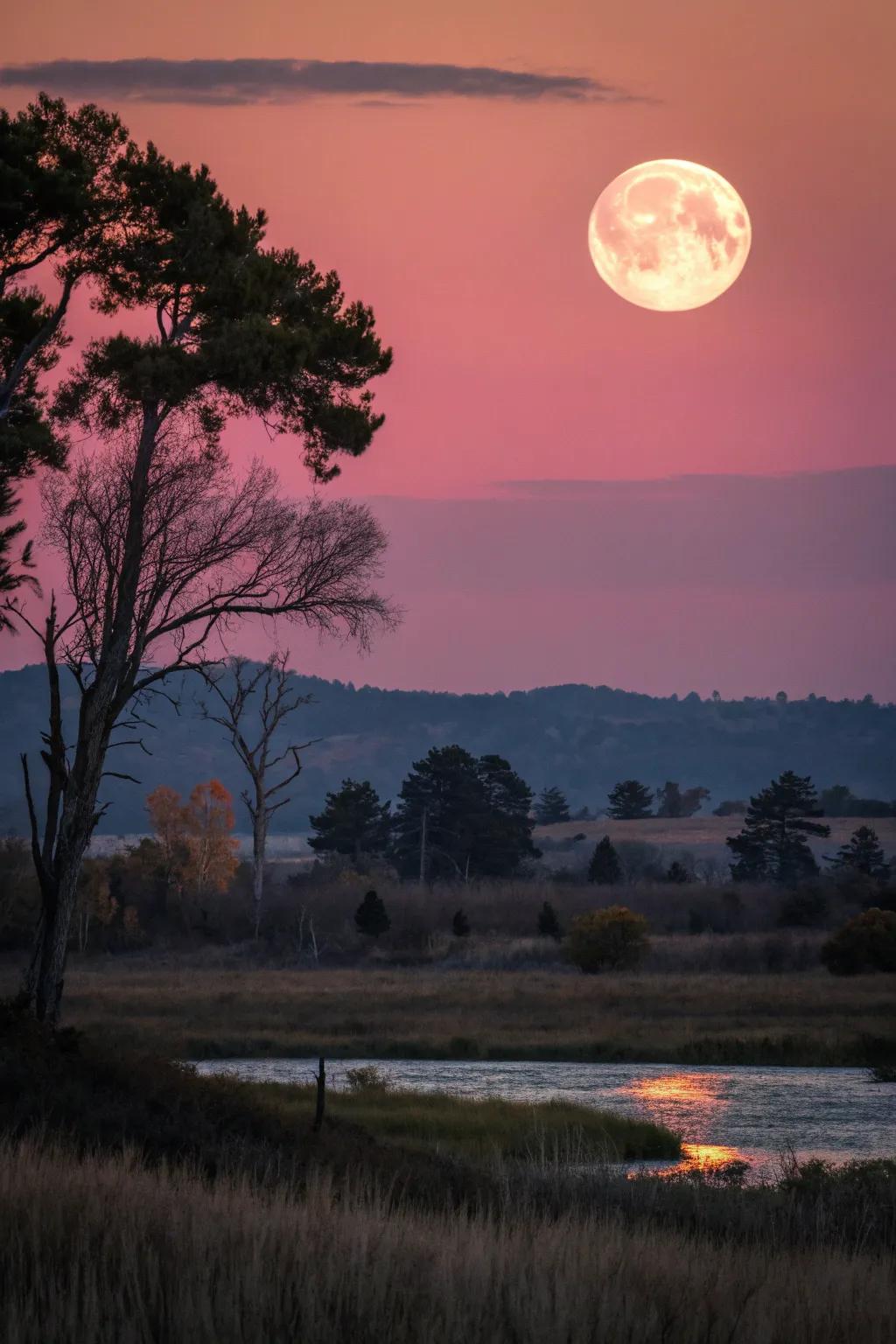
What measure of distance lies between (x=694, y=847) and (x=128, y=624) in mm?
135086

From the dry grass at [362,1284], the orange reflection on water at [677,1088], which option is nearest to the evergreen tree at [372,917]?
the orange reflection on water at [677,1088]

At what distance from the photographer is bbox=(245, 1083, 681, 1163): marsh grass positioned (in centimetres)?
2247

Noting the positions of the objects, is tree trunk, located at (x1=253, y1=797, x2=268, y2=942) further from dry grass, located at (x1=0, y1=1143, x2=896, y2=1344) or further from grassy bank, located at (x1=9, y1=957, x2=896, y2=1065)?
dry grass, located at (x1=0, y1=1143, x2=896, y2=1344)

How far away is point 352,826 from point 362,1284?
9731 centimetres

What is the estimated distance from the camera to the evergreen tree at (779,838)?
338ft

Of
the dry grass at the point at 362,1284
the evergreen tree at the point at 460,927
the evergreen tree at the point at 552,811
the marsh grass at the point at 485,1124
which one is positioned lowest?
the marsh grass at the point at 485,1124

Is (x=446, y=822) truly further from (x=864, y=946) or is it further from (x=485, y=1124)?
(x=485, y=1124)

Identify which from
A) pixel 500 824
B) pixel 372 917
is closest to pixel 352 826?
pixel 500 824

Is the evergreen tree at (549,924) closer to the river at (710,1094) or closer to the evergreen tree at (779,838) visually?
the river at (710,1094)

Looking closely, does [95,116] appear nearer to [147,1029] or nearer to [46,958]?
[46,958]

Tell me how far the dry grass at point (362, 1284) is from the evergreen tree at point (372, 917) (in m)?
58.0

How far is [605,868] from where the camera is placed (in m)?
93.6

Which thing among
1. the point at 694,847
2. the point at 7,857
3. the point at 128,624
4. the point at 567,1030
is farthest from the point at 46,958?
the point at 694,847

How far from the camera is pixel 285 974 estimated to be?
56.7 m
